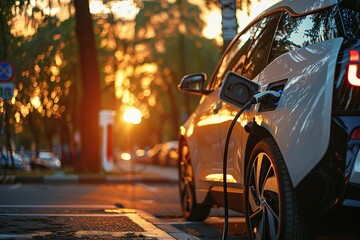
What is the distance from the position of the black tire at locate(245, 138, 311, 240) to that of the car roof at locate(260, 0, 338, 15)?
0.89 metres

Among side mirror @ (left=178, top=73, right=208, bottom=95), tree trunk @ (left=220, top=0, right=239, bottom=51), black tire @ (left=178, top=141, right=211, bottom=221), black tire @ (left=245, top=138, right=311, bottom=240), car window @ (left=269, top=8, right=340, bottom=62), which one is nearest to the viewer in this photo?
black tire @ (left=245, top=138, right=311, bottom=240)

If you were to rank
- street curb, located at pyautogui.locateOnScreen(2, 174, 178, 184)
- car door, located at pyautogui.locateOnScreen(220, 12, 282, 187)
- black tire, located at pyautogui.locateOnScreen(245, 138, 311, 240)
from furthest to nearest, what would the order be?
street curb, located at pyautogui.locateOnScreen(2, 174, 178, 184), car door, located at pyautogui.locateOnScreen(220, 12, 282, 187), black tire, located at pyautogui.locateOnScreen(245, 138, 311, 240)

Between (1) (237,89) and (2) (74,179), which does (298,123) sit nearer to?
(1) (237,89)

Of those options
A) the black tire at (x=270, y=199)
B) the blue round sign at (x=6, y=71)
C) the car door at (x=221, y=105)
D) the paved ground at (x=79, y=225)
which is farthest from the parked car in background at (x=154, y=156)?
the black tire at (x=270, y=199)

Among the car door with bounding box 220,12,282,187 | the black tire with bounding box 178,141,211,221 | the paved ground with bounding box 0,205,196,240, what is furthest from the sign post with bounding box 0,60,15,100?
the car door with bounding box 220,12,282,187

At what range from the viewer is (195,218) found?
8492 mm

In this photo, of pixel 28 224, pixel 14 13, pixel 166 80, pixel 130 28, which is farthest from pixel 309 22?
pixel 166 80

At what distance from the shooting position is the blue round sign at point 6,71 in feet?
44.4

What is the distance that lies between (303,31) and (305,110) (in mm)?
864

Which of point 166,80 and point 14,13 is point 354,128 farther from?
point 166,80

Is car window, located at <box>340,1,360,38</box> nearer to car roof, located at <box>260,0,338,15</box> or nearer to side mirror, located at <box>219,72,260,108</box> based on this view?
car roof, located at <box>260,0,338,15</box>

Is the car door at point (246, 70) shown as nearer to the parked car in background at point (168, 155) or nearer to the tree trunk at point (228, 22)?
the tree trunk at point (228, 22)

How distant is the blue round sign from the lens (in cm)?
1353

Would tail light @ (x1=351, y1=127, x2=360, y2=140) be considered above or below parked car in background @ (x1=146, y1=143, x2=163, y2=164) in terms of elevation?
below
